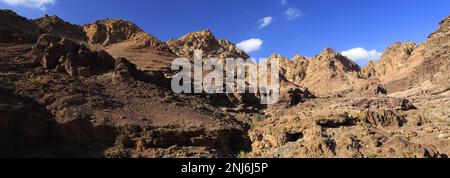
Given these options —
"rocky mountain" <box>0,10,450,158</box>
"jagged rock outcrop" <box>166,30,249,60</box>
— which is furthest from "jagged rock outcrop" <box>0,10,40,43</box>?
"jagged rock outcrop" <box>166,30,249,60</box>

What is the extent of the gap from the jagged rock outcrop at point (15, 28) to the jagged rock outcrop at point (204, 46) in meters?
18.7

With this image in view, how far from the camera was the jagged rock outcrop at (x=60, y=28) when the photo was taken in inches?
1879

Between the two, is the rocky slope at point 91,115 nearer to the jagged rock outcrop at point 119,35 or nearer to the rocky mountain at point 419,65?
the jagged rock outcrop at point 119,35

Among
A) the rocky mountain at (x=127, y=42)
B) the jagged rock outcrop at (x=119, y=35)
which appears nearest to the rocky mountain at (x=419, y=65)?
the rocky mountain at (x=127, y=42)

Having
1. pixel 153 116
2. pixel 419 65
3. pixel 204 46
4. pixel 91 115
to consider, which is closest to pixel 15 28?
pixel 91 115

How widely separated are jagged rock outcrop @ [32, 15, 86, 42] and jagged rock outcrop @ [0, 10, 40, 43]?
10.7ft

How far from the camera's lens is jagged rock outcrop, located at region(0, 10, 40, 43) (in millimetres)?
35062

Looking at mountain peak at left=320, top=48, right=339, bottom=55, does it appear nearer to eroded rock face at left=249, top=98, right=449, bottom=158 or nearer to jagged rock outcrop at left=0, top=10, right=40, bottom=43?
jagged rock outcrop at left=0, top=10, right=40, bottom=43

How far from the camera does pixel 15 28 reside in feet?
124

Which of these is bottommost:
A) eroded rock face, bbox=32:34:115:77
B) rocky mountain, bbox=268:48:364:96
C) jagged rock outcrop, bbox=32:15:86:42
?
eroded rock face, bbox=32:34:115:77

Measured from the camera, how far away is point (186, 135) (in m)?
22.7

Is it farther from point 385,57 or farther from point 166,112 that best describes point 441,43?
point 166,112

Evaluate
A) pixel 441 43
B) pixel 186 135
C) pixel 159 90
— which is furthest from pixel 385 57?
pixel 186 135
